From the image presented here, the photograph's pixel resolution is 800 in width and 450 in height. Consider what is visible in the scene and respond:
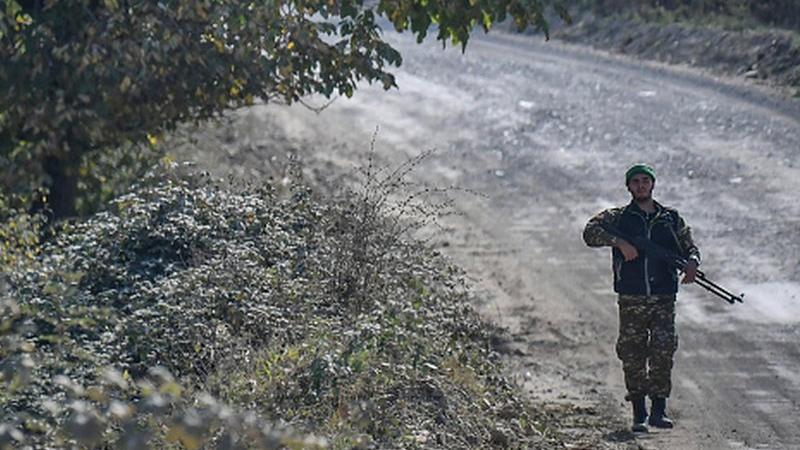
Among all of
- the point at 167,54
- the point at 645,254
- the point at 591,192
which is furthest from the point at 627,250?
the point at 591,192

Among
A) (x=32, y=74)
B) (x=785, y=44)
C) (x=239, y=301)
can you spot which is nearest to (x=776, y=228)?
(x=32, y=74)

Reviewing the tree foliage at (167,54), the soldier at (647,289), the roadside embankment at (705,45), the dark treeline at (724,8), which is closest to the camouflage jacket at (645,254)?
the soldier at (647,289)

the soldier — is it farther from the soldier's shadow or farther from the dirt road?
the dirt road

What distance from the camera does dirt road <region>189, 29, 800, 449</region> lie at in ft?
36.4

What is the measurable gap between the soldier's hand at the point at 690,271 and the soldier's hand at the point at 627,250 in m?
0.29

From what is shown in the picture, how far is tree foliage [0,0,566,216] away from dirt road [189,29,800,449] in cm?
228

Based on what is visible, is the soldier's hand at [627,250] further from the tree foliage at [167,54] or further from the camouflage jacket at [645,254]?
the tree foliage at [167,54]

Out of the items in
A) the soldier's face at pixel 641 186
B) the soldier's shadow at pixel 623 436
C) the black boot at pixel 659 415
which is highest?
the soldier's face at pixel 641 186

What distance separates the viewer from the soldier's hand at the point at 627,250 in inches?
393

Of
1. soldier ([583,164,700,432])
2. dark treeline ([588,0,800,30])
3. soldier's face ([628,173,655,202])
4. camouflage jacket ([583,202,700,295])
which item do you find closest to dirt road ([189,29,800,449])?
soldier ([583,164,700,432])

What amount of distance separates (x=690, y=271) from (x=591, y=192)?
8740 mm

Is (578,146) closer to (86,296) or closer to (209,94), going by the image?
(209,94)

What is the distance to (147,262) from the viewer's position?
408 inches

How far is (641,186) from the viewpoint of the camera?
33.0 feet
